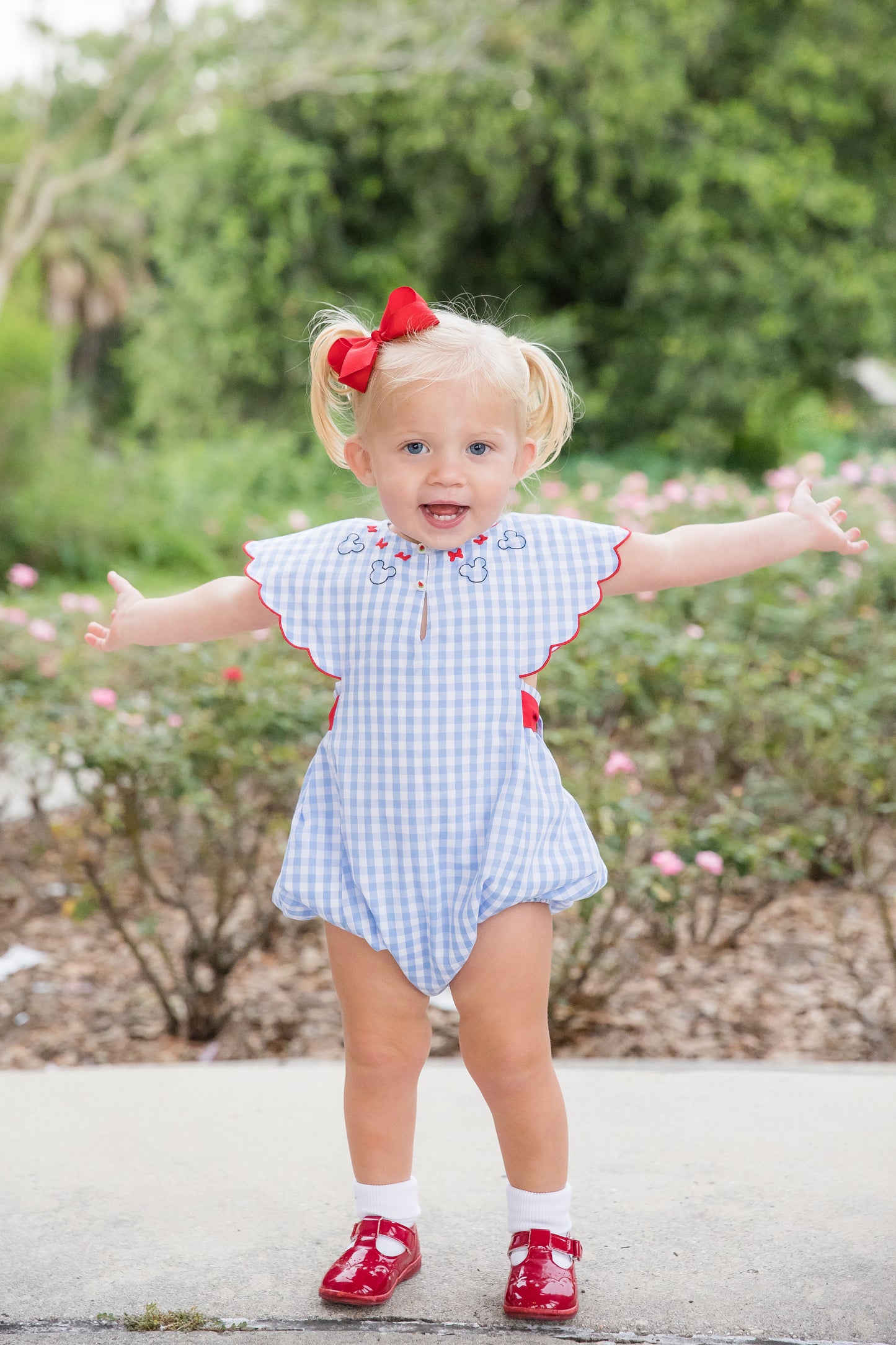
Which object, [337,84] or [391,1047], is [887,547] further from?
[337,84]

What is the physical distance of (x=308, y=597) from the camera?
1.75 meters

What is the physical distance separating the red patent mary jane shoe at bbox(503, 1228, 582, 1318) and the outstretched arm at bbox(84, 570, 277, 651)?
90cm

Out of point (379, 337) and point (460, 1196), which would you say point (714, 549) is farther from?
point (460, 1196)

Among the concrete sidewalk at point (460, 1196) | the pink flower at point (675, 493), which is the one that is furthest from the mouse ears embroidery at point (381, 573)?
the pink flower at point (675, 493)

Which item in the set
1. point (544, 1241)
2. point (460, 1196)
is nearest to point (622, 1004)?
point (460, 1196)

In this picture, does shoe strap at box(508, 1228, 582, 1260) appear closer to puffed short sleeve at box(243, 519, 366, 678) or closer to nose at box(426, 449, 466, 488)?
puffed short sleeve at box(243, 519, 366, 678)

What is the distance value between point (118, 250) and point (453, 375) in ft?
72.0

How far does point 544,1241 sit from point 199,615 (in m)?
0.96

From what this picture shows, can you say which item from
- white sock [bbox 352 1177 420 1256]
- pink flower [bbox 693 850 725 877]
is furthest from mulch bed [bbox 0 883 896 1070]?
white sock [bbox 352 1177 420 1256]

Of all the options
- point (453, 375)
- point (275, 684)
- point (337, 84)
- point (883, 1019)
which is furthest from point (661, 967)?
point (337, 84)

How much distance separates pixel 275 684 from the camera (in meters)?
3.33

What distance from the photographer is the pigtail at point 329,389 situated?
1.76m

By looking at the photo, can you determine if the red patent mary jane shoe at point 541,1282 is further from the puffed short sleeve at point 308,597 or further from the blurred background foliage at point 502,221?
the blurred background foliage at point 502,221

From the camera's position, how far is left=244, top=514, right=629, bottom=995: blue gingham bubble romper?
5.43 feet
